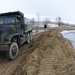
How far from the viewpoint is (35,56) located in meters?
9.92

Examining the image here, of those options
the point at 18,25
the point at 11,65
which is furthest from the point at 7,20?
the point at 11,65

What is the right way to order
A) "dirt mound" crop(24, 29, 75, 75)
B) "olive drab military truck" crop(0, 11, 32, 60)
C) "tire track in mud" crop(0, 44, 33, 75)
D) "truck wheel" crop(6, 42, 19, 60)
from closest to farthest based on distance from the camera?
"dirt mound" crop(24, 29, 75, 75) < "tire track in mud" crop(0, 44, 33, 75) < "olive drab military truck" crop(0, 11, 32, 60) < "truck wheel" crop(6, 42, 19, 60)

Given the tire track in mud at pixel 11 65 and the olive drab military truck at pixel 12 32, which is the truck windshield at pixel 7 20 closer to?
the olive drab military truck at pixel 12 32

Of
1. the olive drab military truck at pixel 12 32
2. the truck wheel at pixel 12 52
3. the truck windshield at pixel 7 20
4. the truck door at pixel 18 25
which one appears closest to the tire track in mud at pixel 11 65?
the truck wheel at pixel 12 52

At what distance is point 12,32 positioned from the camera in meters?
11.0

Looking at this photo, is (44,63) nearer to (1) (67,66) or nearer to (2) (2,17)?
(1) (67,66)

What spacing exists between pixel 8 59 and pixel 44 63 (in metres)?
2.90

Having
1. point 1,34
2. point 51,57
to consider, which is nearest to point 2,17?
point 1,34

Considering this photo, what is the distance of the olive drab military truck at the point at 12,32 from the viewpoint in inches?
405

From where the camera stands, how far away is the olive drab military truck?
10.3 m

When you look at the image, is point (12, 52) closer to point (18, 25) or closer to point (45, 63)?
point (18, 25)

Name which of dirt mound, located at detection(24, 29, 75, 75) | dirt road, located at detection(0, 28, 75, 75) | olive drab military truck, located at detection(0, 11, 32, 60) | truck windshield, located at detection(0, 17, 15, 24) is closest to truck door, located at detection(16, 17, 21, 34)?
olive drab military truck, located at detection(0, 11, 32, 60)

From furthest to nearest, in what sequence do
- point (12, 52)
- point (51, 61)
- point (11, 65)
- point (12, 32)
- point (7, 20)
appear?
point (7, 20)
point (12, 32)
point (12, 52)
point (11, 65)
point (51, 61)

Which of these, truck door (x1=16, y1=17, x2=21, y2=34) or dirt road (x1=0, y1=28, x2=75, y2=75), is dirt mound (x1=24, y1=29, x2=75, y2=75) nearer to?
dirt road (x1=0, y1=28, x2=75, y2=75)
